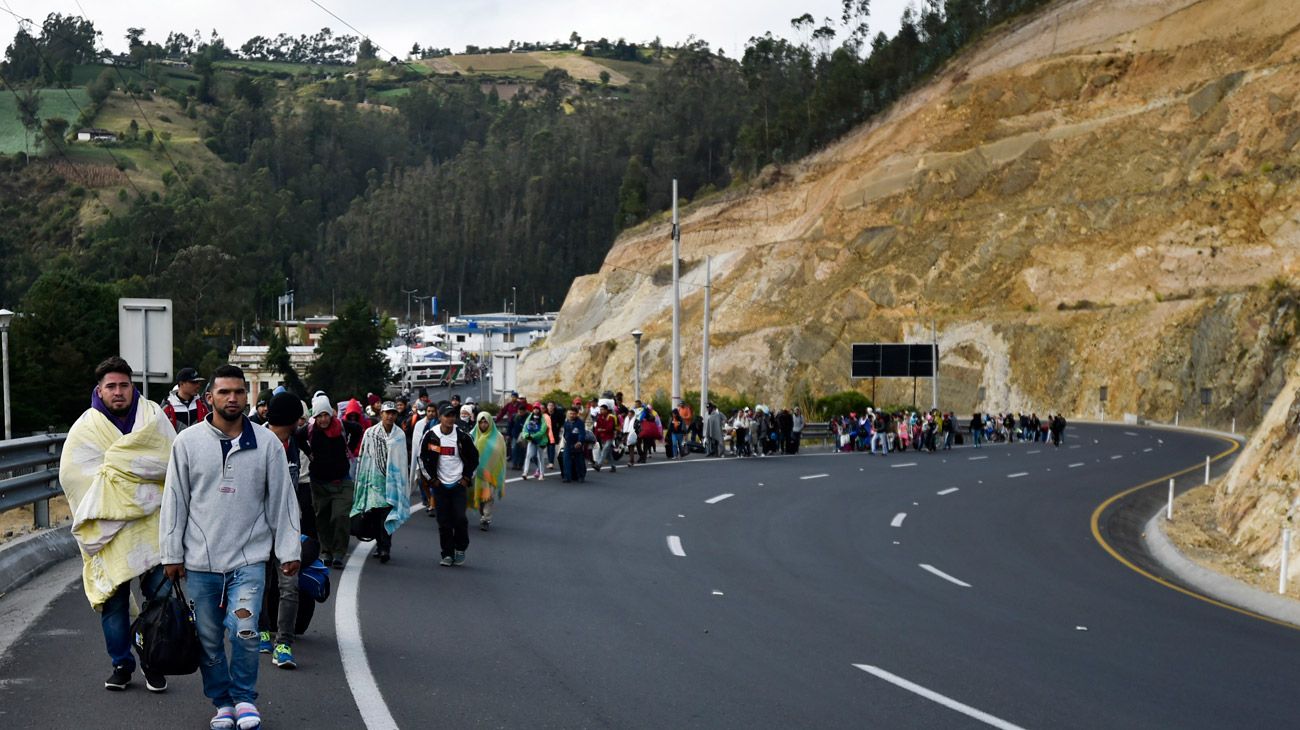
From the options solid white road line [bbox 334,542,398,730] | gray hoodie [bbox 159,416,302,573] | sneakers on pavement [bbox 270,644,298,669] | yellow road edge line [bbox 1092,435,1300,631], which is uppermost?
gray hoodie [bbox 159,416,302,573]

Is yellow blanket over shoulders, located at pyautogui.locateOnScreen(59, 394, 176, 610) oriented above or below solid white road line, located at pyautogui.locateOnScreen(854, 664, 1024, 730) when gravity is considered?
above

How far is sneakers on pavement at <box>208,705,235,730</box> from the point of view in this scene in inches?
263

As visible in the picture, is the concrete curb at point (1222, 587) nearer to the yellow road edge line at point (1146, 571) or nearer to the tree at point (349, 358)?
the yellow road edge line at point (1146, 571)

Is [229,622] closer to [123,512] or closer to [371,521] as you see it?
[123,512]

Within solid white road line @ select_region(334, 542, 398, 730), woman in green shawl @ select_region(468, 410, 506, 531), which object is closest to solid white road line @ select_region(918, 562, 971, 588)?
woman in green shawl @ select_region(468, 410, 506, 531)

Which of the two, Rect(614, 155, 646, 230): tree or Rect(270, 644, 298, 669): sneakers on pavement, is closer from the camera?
Rect(270, 644, 298, 669): sneakers on pavement

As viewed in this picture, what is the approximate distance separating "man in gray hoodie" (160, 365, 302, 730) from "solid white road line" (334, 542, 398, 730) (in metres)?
0.80

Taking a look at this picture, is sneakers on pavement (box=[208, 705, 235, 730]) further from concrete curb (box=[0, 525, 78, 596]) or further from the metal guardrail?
the metal guardrail

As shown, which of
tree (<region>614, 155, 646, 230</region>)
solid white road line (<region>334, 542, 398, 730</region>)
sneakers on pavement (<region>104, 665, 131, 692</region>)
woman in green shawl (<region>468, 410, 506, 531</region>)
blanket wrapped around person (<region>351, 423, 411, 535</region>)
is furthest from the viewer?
tree (<region>614, 155, 646, 230</region>)

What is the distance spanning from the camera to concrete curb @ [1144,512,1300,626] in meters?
15.3

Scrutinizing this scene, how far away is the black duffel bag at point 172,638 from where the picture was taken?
6.62m

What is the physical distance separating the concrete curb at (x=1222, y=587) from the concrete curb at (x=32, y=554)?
41.4 feet

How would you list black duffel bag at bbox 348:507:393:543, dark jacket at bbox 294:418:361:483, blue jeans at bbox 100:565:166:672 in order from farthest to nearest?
black duffel bag at bbox 348:507:393:543 → dark jacket at bbox 294:418:361:483 → blue jeans at bbox 100:565:166:672

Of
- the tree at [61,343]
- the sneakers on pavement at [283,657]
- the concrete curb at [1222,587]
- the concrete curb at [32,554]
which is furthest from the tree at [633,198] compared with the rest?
the sneakers on pavement at [283,657]
